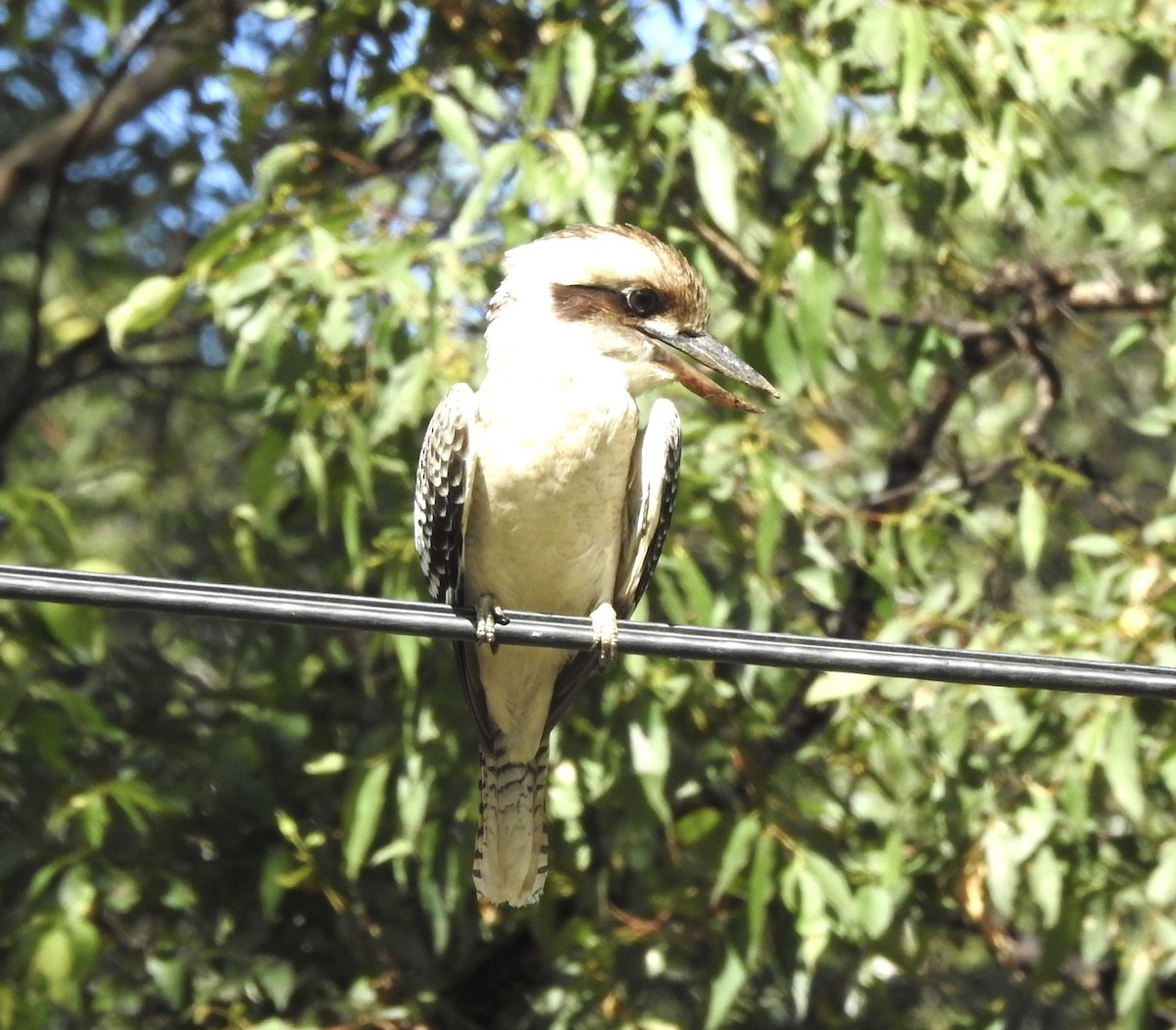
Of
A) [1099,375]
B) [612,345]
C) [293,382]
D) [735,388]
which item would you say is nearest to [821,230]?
[735,388]

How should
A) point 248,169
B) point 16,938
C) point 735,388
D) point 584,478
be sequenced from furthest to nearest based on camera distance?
1. point 248,169
2. point 735,388
3. point 16,938
4. point 584,478

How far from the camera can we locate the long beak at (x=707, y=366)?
13.2ft

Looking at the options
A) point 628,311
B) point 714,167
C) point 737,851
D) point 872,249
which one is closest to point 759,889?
point 737,851

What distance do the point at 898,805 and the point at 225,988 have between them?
1852 mm

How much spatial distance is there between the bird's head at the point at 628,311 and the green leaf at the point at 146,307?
963 mm

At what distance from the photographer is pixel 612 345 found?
3994mm

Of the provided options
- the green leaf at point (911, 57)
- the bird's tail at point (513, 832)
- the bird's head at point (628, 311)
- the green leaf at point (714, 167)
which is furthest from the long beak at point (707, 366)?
the bird's tail at point (513, 832)

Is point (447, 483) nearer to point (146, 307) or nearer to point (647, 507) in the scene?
point (647, 507)

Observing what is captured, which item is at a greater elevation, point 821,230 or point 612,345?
point 821,230

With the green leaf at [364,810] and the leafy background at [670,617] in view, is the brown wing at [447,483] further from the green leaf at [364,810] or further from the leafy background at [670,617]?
the green leaf at [364,810]

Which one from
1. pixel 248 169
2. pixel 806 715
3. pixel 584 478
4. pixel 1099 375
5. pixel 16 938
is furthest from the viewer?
pixel 1099 375

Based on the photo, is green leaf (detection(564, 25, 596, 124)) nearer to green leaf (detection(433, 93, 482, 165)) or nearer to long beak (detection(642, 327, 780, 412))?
green leaf (detection(433, 93, 482, 165))

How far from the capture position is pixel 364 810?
4.36 metres

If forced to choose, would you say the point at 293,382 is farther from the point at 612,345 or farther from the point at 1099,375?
the point at 1099,375
